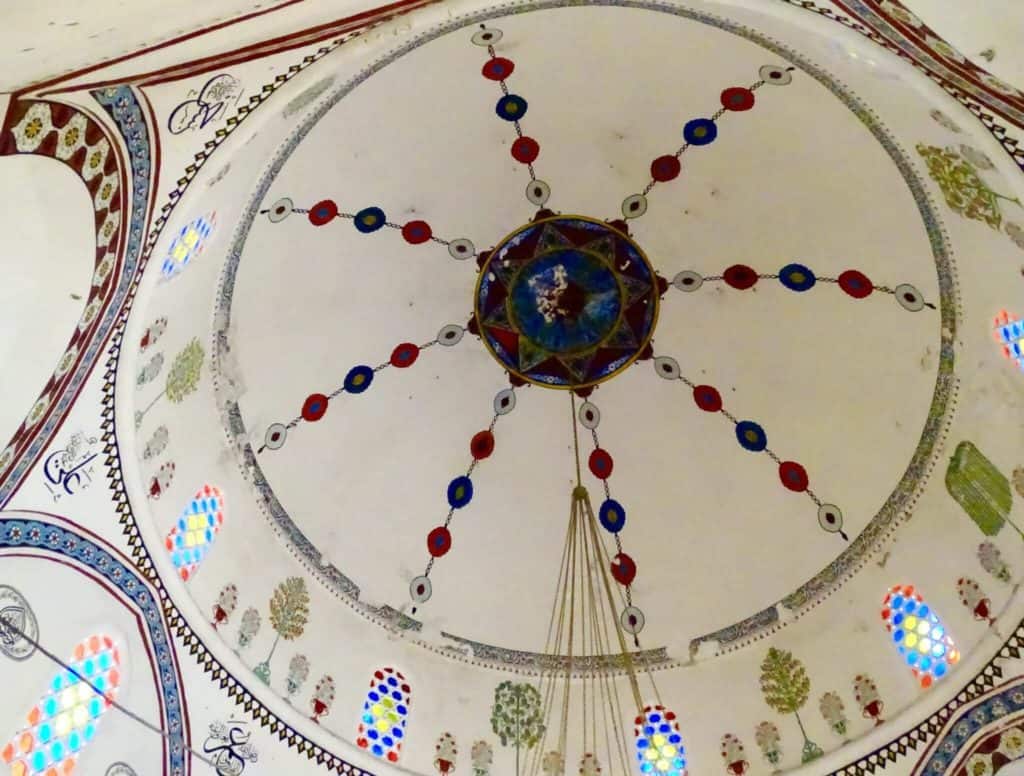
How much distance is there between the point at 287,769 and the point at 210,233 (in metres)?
4.31

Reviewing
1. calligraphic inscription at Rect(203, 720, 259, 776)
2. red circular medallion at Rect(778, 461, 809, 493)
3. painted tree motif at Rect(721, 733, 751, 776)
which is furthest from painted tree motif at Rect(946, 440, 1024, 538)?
calligraphic inscription at Rect(203, 720, 259, 776)

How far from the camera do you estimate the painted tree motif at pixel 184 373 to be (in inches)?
346

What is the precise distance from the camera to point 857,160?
9078 millimetres

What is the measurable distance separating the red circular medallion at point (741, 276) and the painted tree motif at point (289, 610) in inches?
185

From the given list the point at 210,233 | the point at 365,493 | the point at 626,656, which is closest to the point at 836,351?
the point at 626,656

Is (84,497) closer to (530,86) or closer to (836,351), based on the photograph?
(530,86)

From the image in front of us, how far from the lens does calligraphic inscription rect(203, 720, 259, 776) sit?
8805 millimetres

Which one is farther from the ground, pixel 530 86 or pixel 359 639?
pixel 530 86

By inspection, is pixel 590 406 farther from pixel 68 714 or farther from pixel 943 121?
pixel 68 714

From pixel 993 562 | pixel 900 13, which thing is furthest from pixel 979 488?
pixel 900 13

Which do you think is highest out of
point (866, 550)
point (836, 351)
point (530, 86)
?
point (530, 86)

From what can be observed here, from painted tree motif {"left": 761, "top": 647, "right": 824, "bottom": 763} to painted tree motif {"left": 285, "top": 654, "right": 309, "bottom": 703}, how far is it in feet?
13.0

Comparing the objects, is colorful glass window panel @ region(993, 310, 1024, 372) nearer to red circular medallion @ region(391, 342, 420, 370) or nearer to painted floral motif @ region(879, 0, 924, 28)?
painted floral motif @ region(879, 0, 924, 28)

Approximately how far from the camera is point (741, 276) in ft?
33.8
